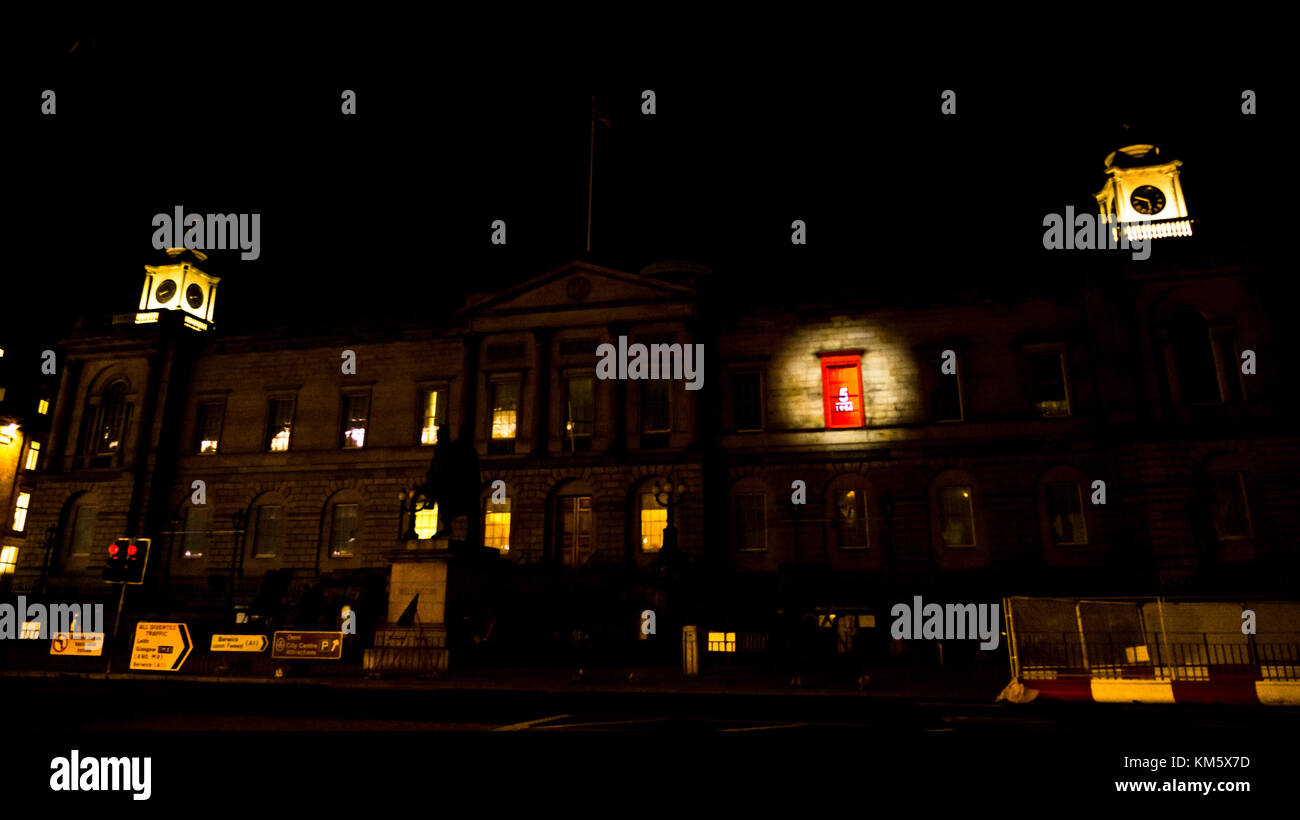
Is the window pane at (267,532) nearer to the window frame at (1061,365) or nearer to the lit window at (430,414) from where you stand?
the lit window at (430,414)

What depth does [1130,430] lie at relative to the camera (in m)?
29.3

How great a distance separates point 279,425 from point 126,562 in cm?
2055

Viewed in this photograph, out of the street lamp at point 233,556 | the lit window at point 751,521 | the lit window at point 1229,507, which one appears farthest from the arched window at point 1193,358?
the street lamp at point 233,556

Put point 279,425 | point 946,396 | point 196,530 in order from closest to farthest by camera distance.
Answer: point 946,396 < point 196,530 < point 279,425

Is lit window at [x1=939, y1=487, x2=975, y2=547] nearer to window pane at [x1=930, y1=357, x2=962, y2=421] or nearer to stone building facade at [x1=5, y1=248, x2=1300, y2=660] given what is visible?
stone building facade at [x1=5, y1=248, x2=1300, y2=660]

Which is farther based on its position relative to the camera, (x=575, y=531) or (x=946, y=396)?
(x=575, y=531)

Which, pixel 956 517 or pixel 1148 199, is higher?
pixel 1148 199

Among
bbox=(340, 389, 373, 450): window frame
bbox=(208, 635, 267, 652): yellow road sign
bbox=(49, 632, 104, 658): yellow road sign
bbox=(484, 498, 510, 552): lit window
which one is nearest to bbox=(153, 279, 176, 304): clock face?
bbox=(340, 389, 373, 450): window frame

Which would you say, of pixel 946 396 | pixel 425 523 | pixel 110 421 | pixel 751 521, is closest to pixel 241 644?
pixel 425 523

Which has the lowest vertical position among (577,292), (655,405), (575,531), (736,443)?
(575,531)

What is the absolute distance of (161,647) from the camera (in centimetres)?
1928

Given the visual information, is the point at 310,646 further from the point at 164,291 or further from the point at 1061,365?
the point at 164,291

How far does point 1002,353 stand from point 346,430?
1220 inches
